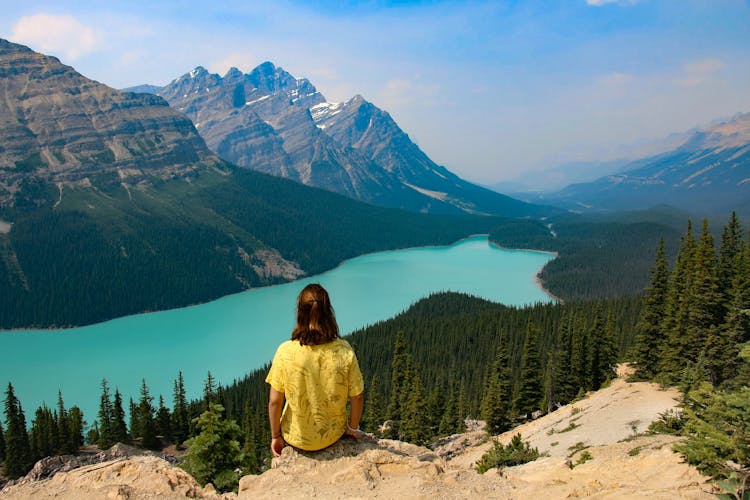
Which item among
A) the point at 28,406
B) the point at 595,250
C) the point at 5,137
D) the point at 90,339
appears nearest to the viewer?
the point at 28,406

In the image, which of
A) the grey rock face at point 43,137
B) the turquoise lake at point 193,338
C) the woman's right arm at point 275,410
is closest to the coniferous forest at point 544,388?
the woman's right arm at point 275,410

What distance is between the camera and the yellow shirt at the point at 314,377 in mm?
7414

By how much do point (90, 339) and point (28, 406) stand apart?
39.4 meters

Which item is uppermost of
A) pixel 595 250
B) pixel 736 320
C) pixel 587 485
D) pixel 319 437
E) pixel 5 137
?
pixel 5 137

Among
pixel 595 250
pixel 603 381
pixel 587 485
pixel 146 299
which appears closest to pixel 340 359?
pixel 587 485

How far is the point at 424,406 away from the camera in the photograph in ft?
118

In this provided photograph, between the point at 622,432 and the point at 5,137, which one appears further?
the point at 5,137

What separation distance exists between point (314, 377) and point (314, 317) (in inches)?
41.7

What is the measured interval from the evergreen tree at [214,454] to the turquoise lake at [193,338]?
42.0m

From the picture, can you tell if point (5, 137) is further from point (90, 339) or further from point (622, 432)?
point (622, 432)

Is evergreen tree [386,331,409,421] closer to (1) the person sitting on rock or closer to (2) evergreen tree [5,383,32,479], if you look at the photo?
(2) evergreen tree [5,383,32,479]

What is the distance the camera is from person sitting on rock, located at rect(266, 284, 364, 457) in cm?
720

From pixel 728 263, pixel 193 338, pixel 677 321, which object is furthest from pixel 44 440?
pixel 728 263

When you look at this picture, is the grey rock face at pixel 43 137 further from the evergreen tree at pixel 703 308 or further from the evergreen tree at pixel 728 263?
the evergreen tree at pixel 728 263
